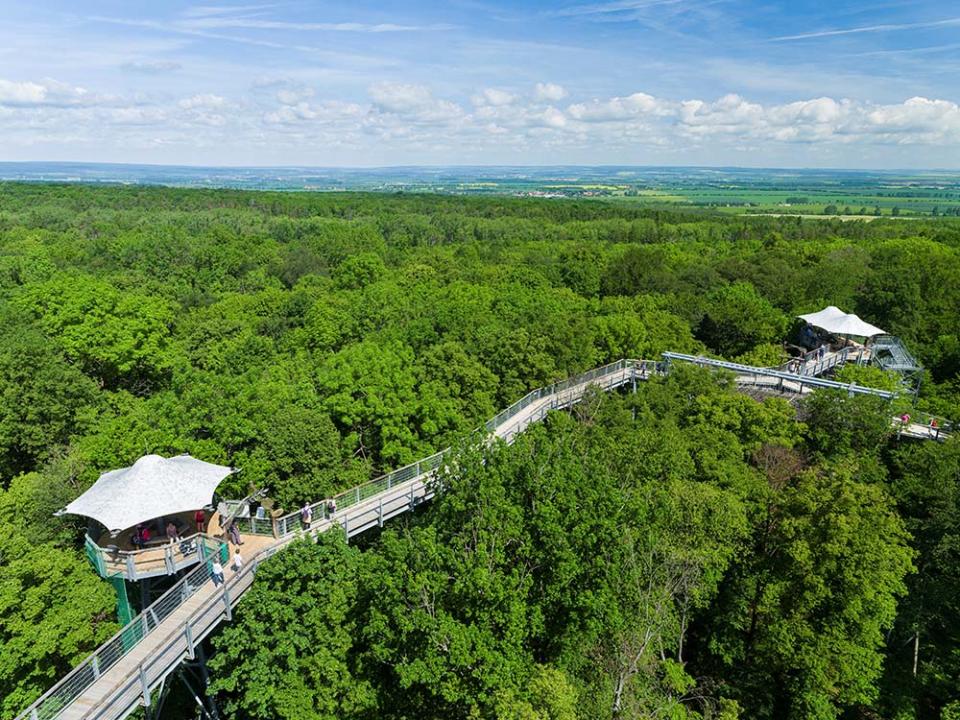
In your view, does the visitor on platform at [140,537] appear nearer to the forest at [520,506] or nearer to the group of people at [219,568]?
the forest at [520,506]

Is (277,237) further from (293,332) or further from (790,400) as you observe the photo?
(790,400)

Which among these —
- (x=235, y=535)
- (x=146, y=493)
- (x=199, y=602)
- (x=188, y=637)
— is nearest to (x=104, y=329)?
(x=146, y=493)

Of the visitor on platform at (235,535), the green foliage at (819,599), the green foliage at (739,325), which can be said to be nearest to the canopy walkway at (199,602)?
the visitor on platform at (235,535)

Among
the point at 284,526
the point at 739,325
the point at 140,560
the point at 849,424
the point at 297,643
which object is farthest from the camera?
the point at 739,325

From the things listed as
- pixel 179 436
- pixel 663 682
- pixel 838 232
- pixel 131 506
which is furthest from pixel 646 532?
pixel 838 232

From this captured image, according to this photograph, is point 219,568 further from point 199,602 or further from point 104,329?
point 104,329
